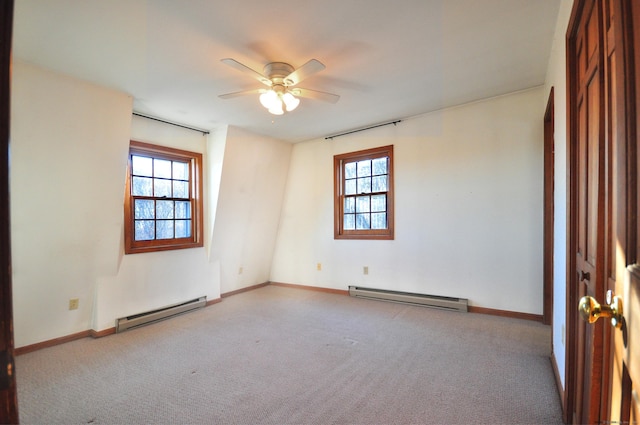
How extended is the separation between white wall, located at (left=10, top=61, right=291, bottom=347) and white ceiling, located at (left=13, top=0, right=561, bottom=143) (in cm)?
34

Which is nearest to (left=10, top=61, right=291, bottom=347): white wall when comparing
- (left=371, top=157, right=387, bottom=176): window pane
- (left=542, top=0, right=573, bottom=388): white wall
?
(left=371, top=157, right=387, bottom=176): window pane

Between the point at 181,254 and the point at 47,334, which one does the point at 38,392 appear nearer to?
the point at 47,334

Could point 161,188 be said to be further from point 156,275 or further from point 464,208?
point 464,208

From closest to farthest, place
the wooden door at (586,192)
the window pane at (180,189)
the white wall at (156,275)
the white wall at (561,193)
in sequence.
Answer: the wooden door at (586,192) → the white wall at (561,193) → the white wall at (156,275) → the window pane at (180,189)

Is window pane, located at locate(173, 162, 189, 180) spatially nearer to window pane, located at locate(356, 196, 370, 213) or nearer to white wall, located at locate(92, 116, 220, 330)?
white wall, located at locate(92, 116, 220, 330)

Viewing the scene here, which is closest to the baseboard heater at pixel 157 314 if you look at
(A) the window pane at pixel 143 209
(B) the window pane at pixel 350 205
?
(A) the window pane at pixel 143 209

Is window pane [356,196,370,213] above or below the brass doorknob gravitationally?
above

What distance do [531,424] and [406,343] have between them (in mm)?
1179

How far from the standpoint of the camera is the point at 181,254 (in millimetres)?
4043

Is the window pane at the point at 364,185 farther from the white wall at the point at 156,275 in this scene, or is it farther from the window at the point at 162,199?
the window at the point at 162,199

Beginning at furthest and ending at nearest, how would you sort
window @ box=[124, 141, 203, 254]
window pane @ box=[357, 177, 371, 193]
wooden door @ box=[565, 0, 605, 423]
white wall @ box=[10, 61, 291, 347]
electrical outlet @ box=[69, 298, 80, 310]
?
window pane @ box=[357, 177, 371, 193]
window @ box=[124, 141, 203, 254]
electrical outlet @ box=[69, 298, 80, 310]
white wall @ box=[10, 61, 291, 347]
wooden door @ box=[565, 0, 605, 423]

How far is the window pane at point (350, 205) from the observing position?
15.4 ft

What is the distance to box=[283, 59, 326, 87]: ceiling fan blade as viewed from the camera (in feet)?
6.89

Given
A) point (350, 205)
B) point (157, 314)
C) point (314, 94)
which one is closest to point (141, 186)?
point (157, 314)
